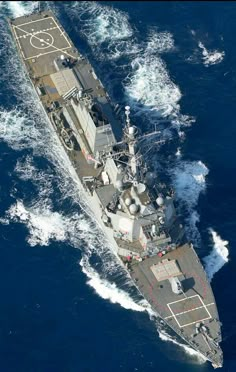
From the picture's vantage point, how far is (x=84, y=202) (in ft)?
243

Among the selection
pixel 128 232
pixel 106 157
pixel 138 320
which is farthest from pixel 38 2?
pixel 138 320

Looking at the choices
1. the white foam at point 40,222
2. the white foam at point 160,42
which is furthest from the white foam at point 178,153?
the white foam at point 160,42

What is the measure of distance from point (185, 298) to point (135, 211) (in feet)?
32.9

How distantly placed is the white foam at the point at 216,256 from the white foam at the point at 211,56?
2993cm

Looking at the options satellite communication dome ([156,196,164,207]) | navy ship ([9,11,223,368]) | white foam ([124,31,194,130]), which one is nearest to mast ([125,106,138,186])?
navy ship ([9,11,223,368])

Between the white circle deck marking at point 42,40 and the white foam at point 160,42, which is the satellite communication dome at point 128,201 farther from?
the white foam at point 160,42

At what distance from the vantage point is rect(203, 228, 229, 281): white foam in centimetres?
6712

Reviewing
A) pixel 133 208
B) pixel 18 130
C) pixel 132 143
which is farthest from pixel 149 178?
pixel 18 130

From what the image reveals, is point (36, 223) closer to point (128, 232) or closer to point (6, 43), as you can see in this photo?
point (128, 232)

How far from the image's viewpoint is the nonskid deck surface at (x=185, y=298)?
2373 inches

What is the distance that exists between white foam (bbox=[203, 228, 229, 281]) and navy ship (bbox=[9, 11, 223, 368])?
3085 millimetres

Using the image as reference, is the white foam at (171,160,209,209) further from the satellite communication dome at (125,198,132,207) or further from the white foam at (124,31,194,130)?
the satellite communication dome at (125,198,132,207)

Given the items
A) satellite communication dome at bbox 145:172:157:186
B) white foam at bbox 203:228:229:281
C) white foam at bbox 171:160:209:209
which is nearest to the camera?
satellite communication dome at bbox 145:172:157:186

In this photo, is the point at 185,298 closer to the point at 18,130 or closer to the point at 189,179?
the point at 189,179
